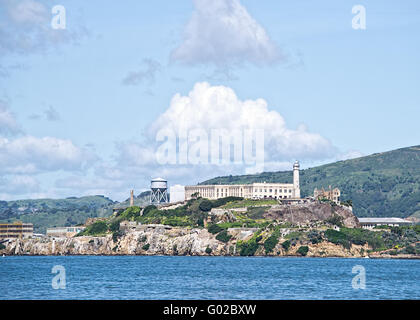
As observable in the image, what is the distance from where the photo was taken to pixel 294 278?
113 meters

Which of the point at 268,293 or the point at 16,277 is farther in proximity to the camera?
the point at 16,277
